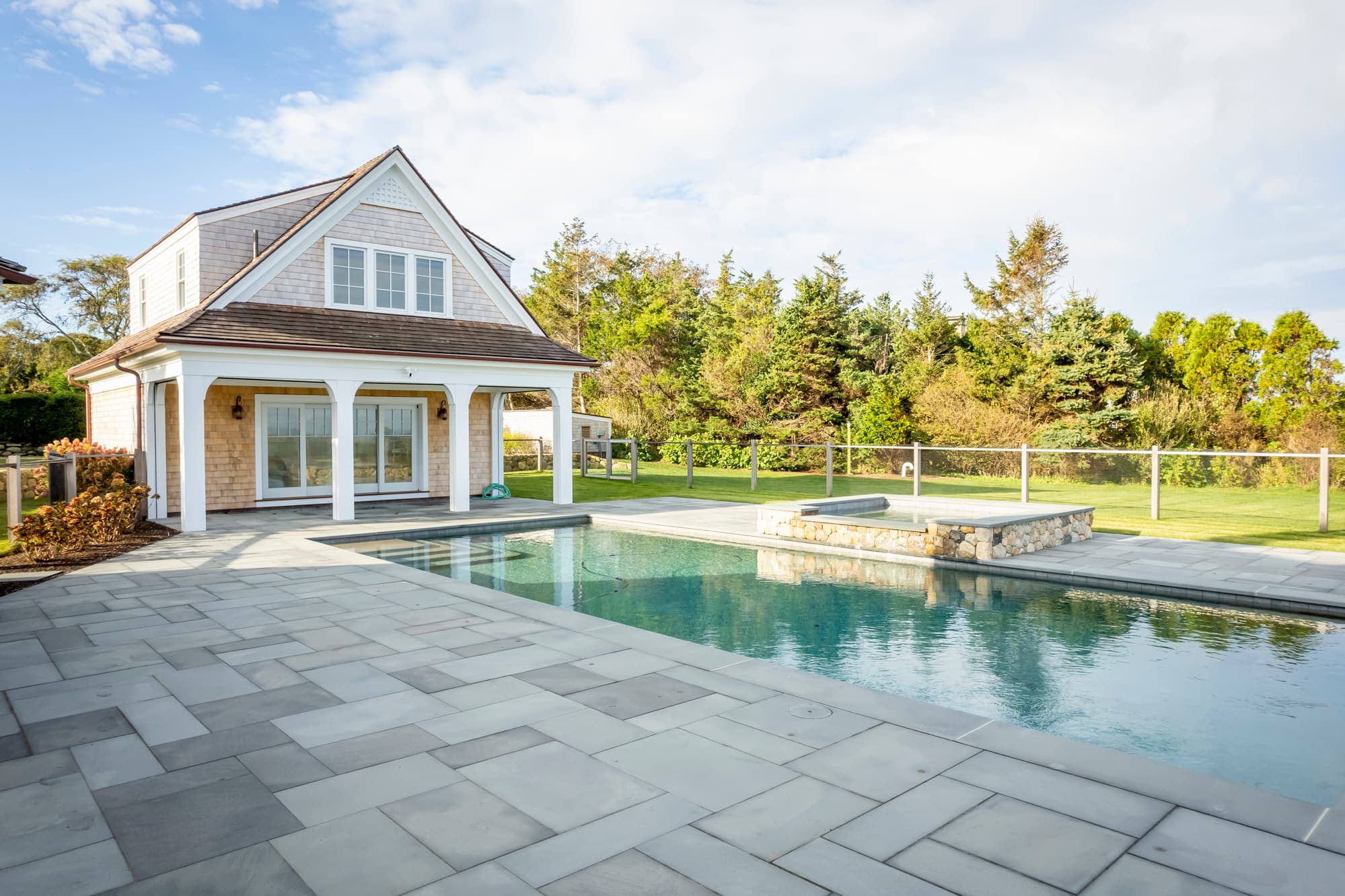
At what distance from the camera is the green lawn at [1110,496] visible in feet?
38.3

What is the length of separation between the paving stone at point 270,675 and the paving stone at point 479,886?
8.49 feet

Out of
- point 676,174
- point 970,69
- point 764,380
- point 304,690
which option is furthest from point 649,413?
point 304,690

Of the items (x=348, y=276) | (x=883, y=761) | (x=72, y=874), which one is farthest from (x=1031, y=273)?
(x=72, y=874)

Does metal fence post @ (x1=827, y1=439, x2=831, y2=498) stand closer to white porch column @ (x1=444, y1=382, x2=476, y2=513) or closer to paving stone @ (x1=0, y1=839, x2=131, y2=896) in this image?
white porch column @ (x1=444, y1=382, x2=476, y2=513)

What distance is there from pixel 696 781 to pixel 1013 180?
25.2m

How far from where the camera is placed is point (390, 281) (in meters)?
14.8

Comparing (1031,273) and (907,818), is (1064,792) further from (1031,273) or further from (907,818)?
(1031,273)

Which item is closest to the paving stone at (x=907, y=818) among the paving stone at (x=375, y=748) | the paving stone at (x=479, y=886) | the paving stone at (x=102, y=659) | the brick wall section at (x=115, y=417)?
the paving stone at (x=479, y=886)

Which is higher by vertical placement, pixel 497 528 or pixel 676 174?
pixel 676 174

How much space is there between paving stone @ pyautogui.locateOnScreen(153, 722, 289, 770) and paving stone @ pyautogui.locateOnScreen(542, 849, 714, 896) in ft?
6.50

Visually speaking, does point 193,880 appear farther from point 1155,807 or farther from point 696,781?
point 1155,807

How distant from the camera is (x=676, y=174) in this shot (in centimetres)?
3381

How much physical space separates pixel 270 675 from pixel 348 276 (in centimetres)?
1097

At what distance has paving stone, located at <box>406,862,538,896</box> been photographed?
100 inches
